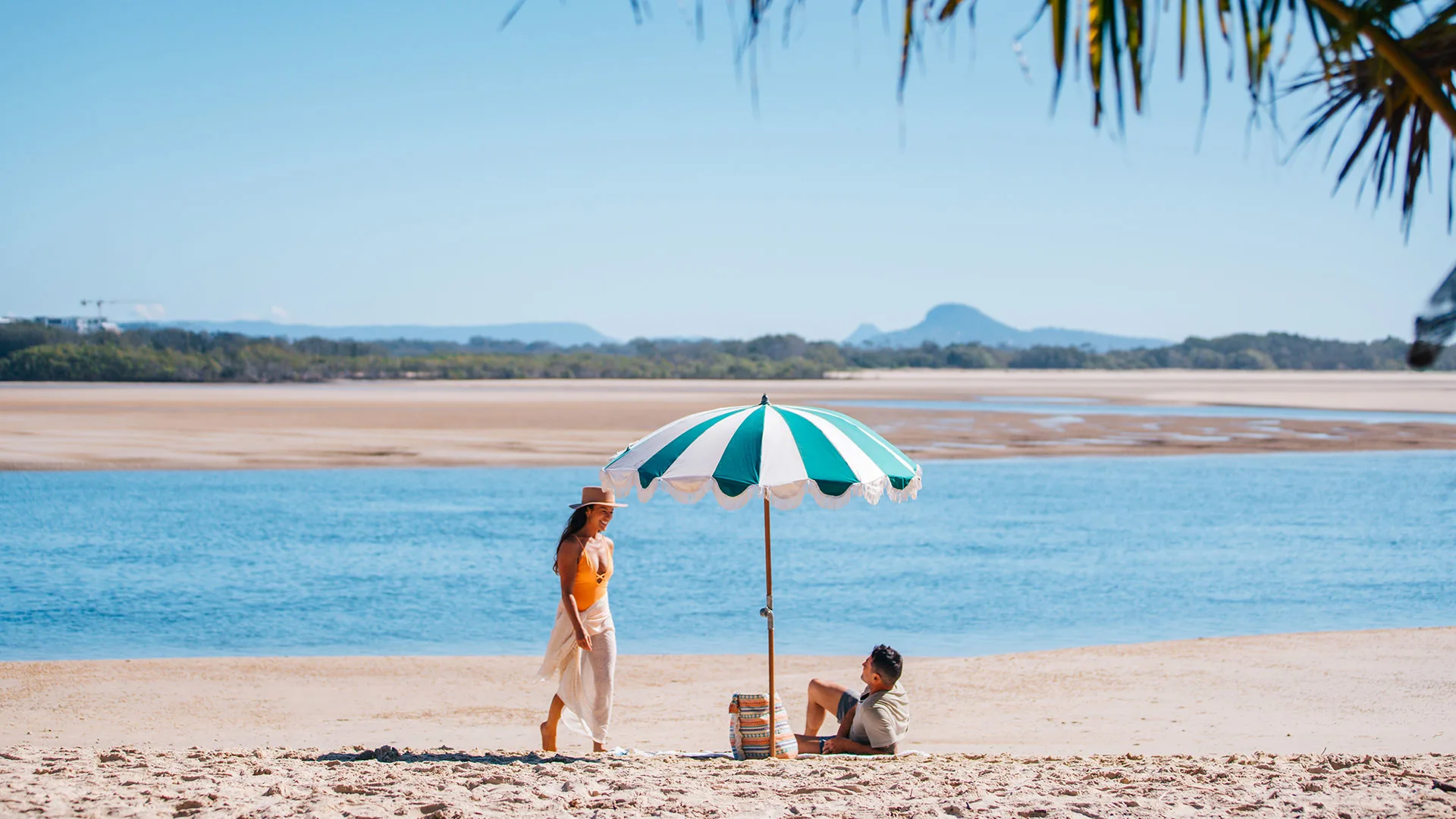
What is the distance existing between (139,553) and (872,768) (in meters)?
12.5

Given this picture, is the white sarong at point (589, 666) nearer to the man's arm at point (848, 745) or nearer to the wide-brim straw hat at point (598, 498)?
the wide-brim straw hat at point (598, 498)

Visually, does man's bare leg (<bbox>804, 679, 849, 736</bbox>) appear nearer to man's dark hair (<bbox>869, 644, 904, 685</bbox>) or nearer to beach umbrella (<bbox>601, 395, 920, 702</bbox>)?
man's dark hair (<bbox>869, 644, 904, 685</bbox>)

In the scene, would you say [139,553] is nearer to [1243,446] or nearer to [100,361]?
[1243,446]

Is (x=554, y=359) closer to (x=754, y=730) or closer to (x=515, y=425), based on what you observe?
(x=515, y=425)

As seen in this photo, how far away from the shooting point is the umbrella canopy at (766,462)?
5641mm

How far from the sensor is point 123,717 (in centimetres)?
775

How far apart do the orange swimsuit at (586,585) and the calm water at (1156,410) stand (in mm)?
38362

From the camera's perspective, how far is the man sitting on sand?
20.5 ft

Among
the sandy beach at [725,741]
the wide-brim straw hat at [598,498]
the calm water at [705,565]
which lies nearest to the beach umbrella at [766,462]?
the wide-brim straw hat at [598,498]

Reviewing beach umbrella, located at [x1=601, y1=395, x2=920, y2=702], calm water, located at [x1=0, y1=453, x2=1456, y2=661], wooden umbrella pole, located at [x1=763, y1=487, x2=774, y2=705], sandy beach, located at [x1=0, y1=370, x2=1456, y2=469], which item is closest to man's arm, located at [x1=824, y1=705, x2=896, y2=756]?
wooden umbrella pole, located at [x1=763, y1=487, x2=774, y2=705]

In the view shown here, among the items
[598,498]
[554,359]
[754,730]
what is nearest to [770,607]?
[754,730]

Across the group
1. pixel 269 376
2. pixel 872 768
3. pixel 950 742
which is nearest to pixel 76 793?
pixel 872 768

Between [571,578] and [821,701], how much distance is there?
64.6 inches

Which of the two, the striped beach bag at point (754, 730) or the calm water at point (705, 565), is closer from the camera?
the striped beach bag at point (754, 730)
